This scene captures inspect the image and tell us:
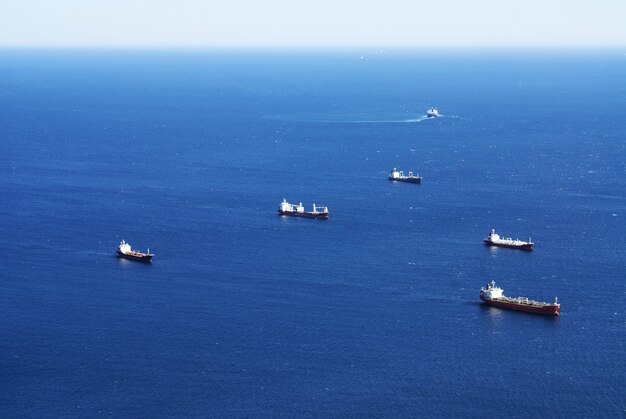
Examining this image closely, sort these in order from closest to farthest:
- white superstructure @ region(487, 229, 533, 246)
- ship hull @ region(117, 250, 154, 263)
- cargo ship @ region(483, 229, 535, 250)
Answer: ship hull @ region(117, 250, 154, 263)
cargo ship @ region(483, 229, 535, 250)
white superstructure @ region(487, 229, 533, 246)

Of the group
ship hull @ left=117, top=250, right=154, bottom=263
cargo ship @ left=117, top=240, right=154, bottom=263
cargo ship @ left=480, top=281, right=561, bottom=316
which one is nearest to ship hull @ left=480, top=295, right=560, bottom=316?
cargo ship @ left=480, top=281, right=561, bottom=316

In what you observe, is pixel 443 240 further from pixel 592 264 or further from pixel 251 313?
pixel 251 313

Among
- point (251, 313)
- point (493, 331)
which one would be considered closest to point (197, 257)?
point (251, 313)

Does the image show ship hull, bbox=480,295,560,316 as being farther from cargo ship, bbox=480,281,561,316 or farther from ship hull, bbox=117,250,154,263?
ship hull, bbox=117,250,154,263

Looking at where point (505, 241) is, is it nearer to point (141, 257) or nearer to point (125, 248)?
point (141, 257)

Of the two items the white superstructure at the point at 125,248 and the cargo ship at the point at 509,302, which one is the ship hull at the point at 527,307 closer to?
the cargo ship at the point at 509,302
